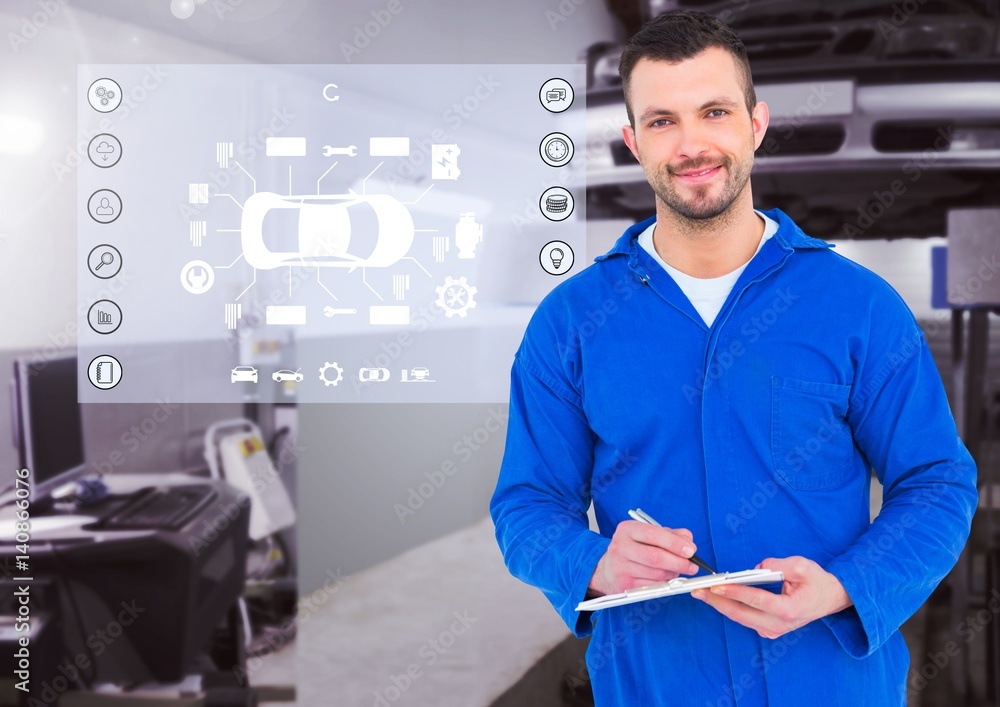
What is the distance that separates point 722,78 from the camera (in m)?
1.23

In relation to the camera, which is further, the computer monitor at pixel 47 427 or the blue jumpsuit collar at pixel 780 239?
the computer monitor at pixel 47 427

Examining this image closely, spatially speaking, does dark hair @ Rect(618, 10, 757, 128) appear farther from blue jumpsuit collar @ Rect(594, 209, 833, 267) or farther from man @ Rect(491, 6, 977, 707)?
blue jumpsuit collar @ Rect(594, 209, 833, 267)

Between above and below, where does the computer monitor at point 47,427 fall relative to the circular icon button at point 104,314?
below

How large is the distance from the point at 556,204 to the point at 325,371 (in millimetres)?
647

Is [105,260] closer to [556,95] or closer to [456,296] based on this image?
[456,296]

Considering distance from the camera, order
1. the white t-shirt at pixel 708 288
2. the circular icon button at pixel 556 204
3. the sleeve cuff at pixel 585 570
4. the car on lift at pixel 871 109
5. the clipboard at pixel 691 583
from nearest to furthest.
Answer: the clipboard at pixel 691 583
the sleeve cuff at pixel 585 570
the white t-shirt at pixel 708 288
the car on lift at pixel 871 109
the circular icon button at pixel 556 204

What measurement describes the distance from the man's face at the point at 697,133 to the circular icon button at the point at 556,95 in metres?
0.73

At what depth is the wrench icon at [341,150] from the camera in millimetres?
1972

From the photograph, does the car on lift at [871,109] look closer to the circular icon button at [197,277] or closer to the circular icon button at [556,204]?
the circular icon button at [556,204]

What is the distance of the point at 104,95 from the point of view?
2.01 meters

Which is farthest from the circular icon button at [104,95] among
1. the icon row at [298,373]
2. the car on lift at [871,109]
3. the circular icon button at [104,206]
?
the car on lift at [871,109]

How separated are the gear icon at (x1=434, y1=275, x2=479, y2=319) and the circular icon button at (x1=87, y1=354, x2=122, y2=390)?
2.50ft

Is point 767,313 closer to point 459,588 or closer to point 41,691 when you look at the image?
point 459,588

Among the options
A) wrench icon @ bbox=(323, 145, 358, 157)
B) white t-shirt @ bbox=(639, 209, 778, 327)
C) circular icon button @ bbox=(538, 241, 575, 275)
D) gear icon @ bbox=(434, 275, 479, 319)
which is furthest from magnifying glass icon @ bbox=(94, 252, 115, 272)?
white t-shirt @ bbox=(639, 209, 778, 327)
